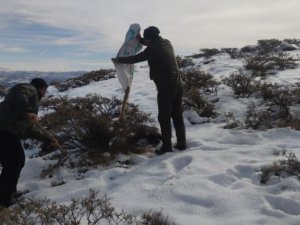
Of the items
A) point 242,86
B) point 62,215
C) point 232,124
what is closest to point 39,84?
point 62,215

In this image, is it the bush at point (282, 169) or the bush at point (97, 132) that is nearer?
the bush at point (282, 169)

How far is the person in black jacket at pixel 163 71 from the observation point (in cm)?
652

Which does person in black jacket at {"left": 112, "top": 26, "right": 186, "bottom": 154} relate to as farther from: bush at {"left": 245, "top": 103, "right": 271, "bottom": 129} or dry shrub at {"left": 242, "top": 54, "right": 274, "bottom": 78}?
dry shrub at {"left": 242, "top": 54, "right": 274, "bottom": 78}

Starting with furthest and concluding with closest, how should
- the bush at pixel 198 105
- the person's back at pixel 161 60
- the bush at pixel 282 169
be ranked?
the bush at pixel 198 105 < the person's back at pixel 161 60 < the bush at pixel 282 169

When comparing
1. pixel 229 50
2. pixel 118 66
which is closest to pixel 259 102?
pixel 118 66

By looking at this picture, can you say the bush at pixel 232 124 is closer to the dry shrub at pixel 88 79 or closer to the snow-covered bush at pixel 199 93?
the snow-covered bush at pixel 199 93

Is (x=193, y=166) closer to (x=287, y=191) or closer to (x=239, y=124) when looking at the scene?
(x=287, y=191)

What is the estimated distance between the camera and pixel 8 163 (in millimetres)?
5348

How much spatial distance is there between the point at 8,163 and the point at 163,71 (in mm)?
2612

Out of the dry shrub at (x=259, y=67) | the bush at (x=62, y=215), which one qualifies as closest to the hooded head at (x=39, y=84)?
the bush at (x=62, y=215)

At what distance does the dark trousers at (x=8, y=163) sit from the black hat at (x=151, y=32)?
8.23 feet

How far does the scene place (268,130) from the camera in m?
7.01

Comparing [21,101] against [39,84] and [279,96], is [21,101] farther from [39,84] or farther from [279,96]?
[279,96]

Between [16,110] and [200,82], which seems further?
[200,82]
